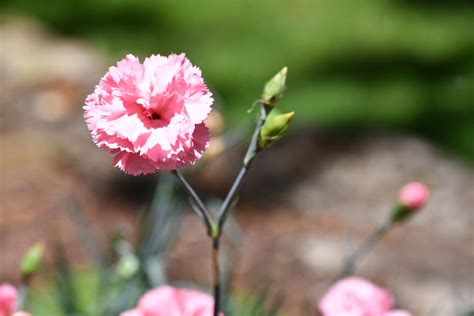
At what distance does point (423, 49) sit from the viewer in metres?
4.14

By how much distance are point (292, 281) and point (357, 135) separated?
3.56 feet

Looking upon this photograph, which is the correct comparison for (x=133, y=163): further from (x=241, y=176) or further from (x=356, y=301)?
(x=356, y=301)

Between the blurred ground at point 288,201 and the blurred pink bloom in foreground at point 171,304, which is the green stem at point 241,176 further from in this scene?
the blurred ground at point 288,201

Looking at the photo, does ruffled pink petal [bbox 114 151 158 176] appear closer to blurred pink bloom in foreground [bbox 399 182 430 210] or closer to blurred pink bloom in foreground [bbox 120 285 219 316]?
blurred pink bloom in foreground [bbox 120 285 219 316]

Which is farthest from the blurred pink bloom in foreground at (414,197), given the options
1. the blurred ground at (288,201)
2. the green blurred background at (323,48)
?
the green blurred background at (323,48)

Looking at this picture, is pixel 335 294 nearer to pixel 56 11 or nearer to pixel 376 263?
pixel 376 263

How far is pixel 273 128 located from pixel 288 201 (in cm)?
213

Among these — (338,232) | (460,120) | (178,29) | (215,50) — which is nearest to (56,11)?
(178,29)

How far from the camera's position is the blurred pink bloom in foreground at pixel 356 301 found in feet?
2.72

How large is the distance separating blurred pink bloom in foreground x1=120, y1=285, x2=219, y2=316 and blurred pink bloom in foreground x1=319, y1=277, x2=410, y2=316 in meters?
0.12

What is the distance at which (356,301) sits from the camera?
837mm

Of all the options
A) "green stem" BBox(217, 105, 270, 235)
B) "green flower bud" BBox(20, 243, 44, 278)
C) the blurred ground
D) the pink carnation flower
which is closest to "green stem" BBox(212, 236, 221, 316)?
"green stem" BBox(217, 105, 270, 235)

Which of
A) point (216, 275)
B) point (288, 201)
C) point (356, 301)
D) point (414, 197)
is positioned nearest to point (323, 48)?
point (288, 201)

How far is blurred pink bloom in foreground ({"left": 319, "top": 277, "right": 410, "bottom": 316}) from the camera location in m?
0.83
